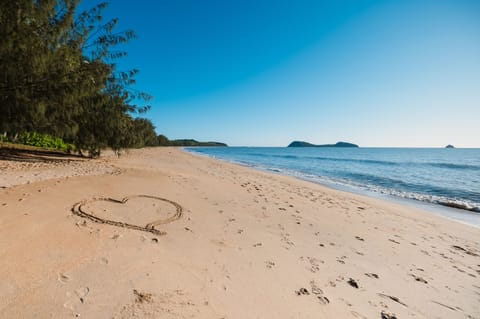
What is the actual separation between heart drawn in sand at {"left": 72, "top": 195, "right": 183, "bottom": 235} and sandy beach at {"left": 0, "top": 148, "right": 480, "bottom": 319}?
34 millimetres

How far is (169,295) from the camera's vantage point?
2.30 m

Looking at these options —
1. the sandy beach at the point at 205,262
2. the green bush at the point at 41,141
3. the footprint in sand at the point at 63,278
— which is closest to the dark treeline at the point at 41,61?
the sandy beach at the point at 205,262

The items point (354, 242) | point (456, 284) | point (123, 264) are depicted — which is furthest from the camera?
point (354, 242)

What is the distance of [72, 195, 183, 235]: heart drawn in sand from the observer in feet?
13.0

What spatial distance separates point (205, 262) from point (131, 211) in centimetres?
247

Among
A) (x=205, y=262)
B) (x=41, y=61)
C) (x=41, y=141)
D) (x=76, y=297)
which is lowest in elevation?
(x=205, y=262)

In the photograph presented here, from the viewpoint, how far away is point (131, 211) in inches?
184

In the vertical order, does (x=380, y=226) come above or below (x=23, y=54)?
below

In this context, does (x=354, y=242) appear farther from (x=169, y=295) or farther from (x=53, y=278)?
(x=53, y=278)

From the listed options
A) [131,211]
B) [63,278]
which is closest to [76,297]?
[63,278]

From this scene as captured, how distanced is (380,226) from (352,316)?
4.58 metres

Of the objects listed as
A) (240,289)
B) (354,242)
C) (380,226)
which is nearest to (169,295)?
(240,289)

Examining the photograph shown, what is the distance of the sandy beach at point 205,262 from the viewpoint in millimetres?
2203

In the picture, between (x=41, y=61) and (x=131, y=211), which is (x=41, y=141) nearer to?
(x=41, y=61)
